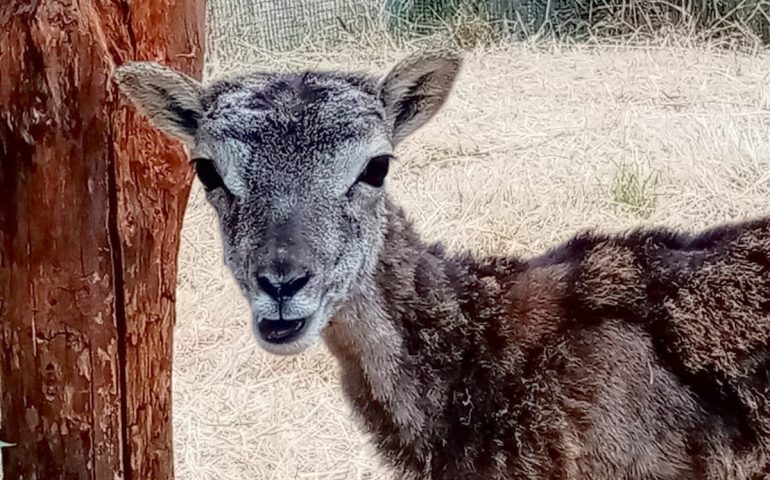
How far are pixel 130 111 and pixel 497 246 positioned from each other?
8.96 feet

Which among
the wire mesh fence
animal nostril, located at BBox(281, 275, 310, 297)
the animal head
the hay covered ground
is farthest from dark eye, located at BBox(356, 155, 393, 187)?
the wire mesh fence

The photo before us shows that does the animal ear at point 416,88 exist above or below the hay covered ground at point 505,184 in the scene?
above

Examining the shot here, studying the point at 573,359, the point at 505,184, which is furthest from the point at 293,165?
the point at 505,184

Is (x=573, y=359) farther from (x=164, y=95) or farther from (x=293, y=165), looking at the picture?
(x=164, y=95)

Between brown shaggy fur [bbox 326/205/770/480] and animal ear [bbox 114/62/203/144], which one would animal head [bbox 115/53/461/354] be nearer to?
animal ear [bbox 114/62/203/144]

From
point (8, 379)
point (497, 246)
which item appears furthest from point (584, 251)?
point (497, 246)

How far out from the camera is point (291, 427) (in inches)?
184

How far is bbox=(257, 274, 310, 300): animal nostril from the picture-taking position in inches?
105

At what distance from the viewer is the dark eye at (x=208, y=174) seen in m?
2.93

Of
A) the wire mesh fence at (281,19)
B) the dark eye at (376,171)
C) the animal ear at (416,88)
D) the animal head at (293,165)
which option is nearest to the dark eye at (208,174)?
the animal head at (293,165)

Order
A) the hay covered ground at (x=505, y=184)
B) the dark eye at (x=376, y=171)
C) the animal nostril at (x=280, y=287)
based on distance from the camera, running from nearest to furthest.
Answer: the animal nostril at (x=280, y=287)
the dark eye at (x=376, y=171)
the hay covered ground at (x=505, y=184)

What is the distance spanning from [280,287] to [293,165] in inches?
13.0

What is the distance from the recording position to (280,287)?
266 cm

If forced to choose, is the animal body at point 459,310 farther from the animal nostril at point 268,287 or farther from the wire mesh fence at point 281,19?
the wire mesh fence at point 281,19
